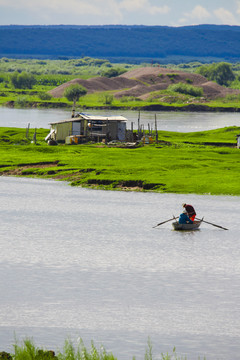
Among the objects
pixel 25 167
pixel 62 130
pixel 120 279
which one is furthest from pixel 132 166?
pixel 120 279

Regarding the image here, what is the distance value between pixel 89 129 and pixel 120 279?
7534 centimetres

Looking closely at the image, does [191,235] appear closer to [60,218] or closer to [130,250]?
[130,250]

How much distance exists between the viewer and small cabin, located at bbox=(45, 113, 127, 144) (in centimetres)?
10644

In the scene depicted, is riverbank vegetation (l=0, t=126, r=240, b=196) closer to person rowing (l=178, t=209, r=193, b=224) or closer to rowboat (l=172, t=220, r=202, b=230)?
rowboat (l=172, t=220, r=202, b=230)

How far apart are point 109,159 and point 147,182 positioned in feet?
55.6

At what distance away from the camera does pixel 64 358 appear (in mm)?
19703

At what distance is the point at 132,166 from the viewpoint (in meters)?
75.2

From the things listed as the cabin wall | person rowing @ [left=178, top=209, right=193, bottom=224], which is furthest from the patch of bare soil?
person rowing @ [left=178, top=209, right=193, bottom=224]

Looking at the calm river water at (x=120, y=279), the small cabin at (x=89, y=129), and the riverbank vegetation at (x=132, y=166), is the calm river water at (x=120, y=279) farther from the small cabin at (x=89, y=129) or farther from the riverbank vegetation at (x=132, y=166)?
the small cabin at (x=89, y=129)

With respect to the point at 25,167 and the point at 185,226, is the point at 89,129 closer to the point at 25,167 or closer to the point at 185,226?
the point at 25,167

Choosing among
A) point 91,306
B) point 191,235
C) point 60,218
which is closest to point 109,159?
point 60,218

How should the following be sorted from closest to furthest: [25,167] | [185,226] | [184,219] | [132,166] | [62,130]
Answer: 1. [184,219]
2. [185,226]
3. [132,166]
4. [25,167]
5. [62,130]

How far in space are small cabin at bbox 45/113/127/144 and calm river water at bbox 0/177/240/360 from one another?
164 feet

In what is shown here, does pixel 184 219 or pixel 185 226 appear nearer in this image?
pixel 184 219
